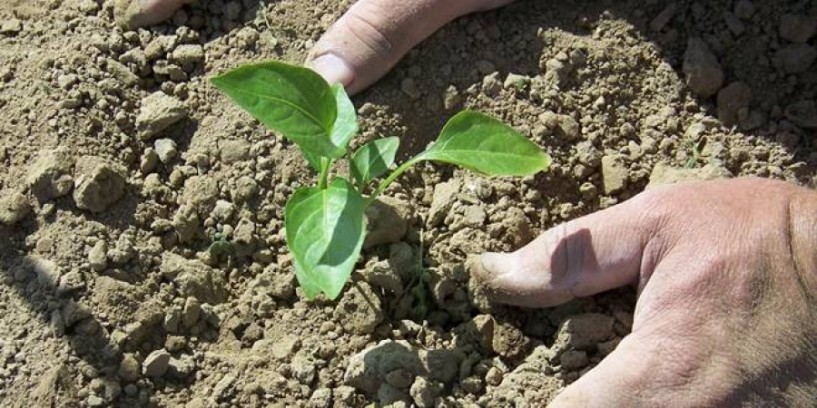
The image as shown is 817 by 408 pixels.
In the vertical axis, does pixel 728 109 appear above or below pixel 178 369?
above

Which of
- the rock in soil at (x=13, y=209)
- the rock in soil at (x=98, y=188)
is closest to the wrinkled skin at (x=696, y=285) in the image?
the rock in soil at (x=98, y=188)

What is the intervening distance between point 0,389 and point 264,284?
56 centimetres

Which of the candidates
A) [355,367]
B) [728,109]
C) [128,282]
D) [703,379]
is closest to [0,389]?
[128,282]

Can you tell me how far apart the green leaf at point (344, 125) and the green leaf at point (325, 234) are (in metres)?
0.08

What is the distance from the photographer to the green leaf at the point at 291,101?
202cm

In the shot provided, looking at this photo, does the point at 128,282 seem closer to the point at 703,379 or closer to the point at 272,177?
the point at 272,177

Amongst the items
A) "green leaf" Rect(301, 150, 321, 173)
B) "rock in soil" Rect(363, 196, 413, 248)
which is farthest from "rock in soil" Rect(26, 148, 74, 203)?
"rock in soil" Rect(363, 196, 413, 248)

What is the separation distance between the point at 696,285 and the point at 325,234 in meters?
0.72

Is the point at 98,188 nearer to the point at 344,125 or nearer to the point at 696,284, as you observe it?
the point at 344,125

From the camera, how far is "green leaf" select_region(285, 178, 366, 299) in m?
1.95

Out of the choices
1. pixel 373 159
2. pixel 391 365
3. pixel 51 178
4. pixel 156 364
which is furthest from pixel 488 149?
pixel 51 178

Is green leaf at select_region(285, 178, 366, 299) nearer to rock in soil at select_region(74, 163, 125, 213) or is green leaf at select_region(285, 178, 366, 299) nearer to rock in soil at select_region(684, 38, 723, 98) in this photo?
rock in soil at select_region(74, 163, 125, 213)

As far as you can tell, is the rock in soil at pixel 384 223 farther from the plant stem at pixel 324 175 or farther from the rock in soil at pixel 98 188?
the rock in soil at pixel 98 188

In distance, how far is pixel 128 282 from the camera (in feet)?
7.43
